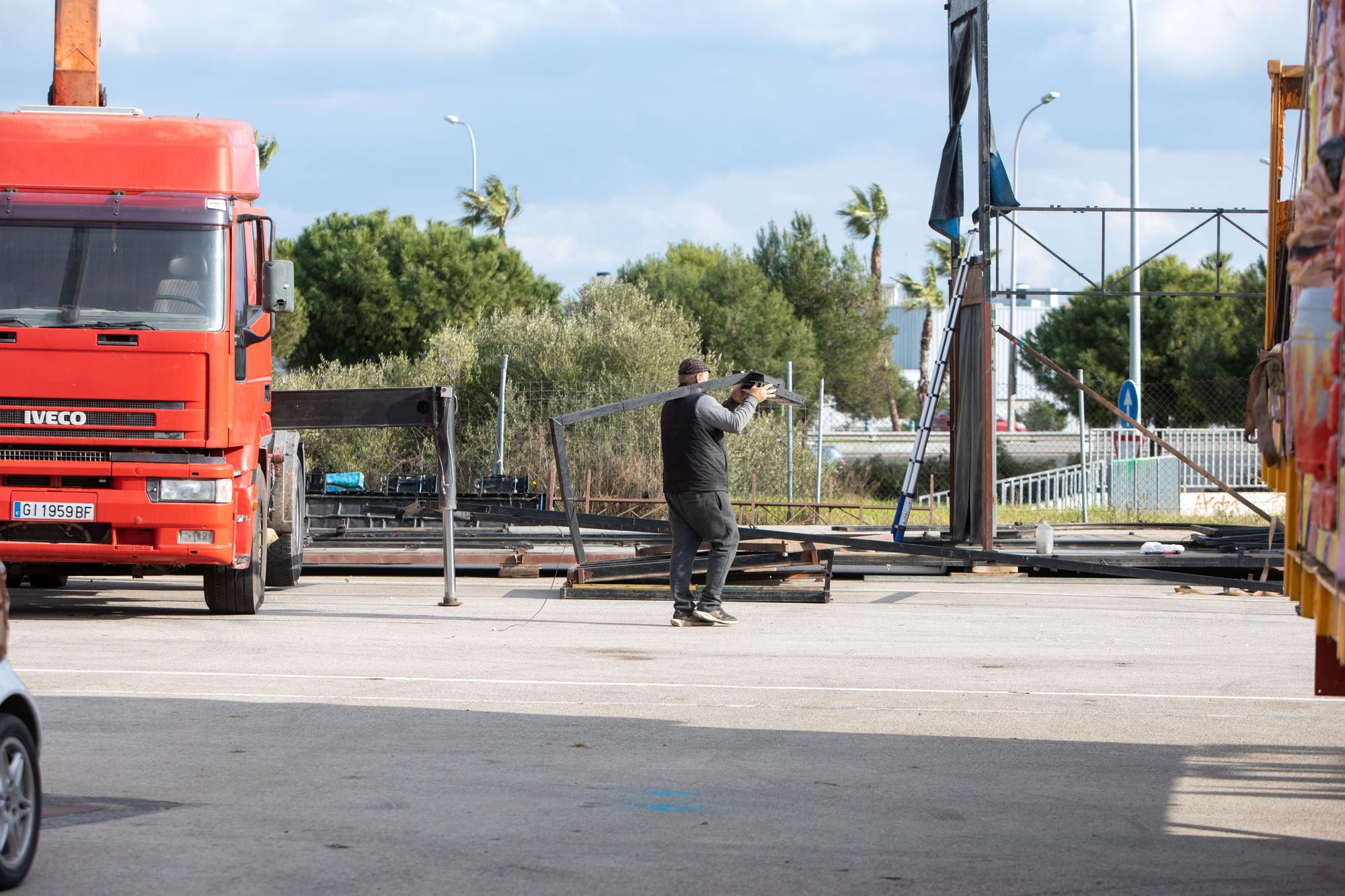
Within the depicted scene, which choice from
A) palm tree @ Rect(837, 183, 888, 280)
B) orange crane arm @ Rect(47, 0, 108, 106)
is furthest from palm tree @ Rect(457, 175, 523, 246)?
orange crane arm @ Rect(47, 0, 108, 106)

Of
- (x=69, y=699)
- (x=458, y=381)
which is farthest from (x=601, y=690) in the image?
(x=458, y=381)

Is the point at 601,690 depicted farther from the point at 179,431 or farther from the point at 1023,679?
the point at 179,431

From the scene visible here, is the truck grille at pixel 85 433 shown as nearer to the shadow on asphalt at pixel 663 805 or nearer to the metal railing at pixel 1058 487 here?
the shadow on asphalt at pixel 663 805

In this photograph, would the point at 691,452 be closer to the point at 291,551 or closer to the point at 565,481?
the point at 565,481

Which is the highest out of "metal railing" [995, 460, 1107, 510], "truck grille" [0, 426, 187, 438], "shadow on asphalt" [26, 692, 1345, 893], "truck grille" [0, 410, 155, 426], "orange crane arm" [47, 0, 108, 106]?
"orange crane arm" [47, 0, 108, 106]

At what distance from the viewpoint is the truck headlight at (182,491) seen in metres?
10.6

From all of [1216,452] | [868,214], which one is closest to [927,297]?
[868,214]

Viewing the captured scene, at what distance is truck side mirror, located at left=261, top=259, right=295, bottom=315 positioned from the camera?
11.2 meters

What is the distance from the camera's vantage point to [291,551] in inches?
538

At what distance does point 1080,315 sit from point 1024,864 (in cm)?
5363

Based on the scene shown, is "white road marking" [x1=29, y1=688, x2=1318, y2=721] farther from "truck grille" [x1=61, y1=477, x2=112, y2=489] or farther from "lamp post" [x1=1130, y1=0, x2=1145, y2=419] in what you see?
"lamp post" [x1=1130, y1=0, x2=1145, y2=419]

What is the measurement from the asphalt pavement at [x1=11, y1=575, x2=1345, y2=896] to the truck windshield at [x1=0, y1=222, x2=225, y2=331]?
2175 mm

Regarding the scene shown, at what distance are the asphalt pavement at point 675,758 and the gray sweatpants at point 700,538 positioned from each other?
42cm

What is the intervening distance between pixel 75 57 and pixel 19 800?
38.2 feet
